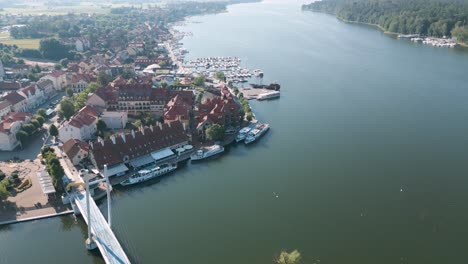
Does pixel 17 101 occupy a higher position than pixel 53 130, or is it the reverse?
pixel 17 101

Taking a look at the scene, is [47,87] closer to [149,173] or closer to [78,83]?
[78,83]

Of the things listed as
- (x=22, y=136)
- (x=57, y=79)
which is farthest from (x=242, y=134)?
(x=57, y=79)

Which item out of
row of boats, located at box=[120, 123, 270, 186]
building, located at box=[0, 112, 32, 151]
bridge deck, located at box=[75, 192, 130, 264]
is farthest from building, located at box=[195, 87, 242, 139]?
building, located at box=[0, 112, 32, 151]

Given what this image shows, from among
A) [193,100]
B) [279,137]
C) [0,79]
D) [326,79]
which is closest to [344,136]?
[279,137]

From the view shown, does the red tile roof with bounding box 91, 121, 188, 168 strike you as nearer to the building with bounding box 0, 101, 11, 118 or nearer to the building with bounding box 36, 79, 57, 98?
the building with bounding box 0, 101, 11, 118

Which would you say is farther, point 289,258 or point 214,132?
point 214,132

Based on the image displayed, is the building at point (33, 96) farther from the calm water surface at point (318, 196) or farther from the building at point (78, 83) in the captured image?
the calm water surface at point (318, 196)
